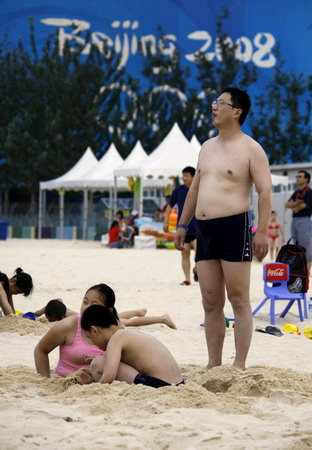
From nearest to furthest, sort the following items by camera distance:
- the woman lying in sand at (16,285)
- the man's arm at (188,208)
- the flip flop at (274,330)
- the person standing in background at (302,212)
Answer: the man's arm at (188,208)
the flip flop at (274,330)
the woman lying in sand at (16,285)
the person standing in background at (302,212)

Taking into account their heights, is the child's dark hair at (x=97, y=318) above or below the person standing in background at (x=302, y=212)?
below

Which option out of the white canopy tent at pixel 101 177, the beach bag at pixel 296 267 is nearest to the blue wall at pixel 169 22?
the white canopy tent at pixel 101 177

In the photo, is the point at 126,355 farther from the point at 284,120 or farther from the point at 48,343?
the point at 284,120

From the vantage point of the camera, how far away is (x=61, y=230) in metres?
31.8

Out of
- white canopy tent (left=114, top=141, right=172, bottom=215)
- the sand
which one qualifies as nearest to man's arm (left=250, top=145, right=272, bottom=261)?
the sand

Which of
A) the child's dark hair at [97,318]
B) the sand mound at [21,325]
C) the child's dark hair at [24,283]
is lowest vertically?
the sand mound at [21,325]

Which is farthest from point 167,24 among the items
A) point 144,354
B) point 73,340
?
point 144,354

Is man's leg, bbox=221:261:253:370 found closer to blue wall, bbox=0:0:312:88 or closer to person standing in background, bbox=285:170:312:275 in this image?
person standing in background, bbox=285:170:312:275

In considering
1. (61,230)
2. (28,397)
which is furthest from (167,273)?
(61,230)

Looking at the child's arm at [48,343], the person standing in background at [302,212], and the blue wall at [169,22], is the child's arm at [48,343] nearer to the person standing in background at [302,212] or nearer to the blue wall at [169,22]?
the person standing in background at [302,212]

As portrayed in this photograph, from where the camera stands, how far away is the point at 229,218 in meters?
5.13

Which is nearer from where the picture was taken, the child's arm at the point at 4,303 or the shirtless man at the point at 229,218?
the shirtless man at the point at 229,218

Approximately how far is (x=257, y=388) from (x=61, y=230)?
27551 mm

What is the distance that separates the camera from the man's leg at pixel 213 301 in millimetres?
5238
